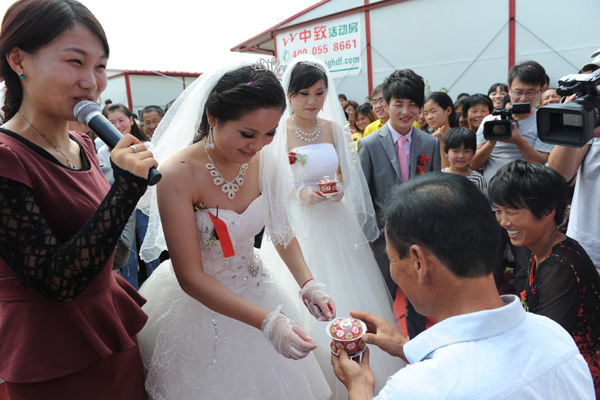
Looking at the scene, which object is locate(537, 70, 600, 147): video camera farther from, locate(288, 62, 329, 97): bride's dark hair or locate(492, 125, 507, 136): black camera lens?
locate(288, 62, 329, 97): bride's dark hair

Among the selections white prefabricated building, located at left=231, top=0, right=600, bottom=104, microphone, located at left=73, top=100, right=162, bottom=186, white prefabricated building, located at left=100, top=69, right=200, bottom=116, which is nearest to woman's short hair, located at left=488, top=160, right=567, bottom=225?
microphone, located at left=73, top=100, right=162, bottom=186

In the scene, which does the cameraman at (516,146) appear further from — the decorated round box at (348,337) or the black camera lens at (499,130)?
the decorated round box at (348,337)

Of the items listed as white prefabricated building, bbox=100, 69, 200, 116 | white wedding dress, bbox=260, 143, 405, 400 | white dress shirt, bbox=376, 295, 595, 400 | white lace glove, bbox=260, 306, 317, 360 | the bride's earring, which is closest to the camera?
white dress shirt, bbox=376, 295, 595, 400

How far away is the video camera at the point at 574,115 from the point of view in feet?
4.50

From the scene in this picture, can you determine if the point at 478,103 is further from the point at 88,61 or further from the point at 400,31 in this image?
the point at 400,31

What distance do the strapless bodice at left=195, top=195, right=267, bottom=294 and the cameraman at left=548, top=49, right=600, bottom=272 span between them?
1501mm

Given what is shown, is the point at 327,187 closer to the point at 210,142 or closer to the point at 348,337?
the point at 210,142

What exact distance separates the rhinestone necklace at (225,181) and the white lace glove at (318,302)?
1.62ft

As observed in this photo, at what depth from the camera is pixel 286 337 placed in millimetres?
1275

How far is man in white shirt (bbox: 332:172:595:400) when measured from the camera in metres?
0.80

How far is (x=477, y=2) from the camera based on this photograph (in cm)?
741

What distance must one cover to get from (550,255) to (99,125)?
162 centimetres

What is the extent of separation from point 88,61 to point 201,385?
1.06m

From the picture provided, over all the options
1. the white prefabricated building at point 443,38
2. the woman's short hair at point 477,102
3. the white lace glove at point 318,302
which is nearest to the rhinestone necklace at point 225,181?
the white lace glove at point 318,302
